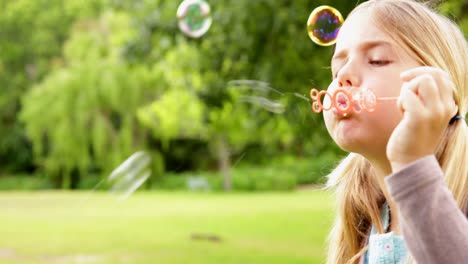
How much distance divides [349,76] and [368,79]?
29 mm

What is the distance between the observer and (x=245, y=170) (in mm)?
23984

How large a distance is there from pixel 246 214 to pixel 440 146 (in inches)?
535

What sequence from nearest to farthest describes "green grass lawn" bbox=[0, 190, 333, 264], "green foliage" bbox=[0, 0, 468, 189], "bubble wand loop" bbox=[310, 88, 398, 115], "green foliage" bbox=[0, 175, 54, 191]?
1. "bubble wand loop" bbox=[310, 88, 398, 115]
2. "green foliage" bbox=[0, 0, 468, 189]
3. "green grass lawn" bbox=[0, 190, 333, 264]
4. "green foliage" bbox=[0, 175, 54, 191]

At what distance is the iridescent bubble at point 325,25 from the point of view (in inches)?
73.4

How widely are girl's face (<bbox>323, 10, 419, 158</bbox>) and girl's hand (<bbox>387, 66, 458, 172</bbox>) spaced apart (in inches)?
5.8

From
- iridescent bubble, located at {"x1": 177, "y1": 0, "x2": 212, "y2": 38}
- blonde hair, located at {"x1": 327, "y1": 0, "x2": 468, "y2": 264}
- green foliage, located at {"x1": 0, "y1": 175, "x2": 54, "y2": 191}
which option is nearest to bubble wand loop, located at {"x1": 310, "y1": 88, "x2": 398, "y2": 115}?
blonde hair, located at {"x1": 327, "y1": 0, "x2": 468, "y2": 264}

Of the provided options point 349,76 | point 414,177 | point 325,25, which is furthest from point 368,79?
point 325,25

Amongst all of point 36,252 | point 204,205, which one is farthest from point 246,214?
point 36,252

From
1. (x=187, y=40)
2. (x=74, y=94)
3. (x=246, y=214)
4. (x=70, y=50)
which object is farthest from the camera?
(x=70, y=50)

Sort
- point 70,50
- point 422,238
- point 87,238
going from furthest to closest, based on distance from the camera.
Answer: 1. point 70,50
2. point 87,238
3. point 422,238

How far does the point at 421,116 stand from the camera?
2.69ft

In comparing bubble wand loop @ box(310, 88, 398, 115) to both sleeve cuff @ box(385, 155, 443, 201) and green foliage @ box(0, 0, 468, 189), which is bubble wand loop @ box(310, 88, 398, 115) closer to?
sleeve cuff @ box(385, 155, 443, 201)

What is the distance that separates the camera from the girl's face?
0.99 m

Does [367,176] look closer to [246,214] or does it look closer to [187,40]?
[187,40]
